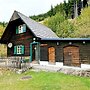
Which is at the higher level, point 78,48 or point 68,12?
point 68,12

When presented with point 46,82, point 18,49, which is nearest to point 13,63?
point 46,82

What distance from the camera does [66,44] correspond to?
25.3 metres

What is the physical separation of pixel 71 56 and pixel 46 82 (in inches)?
340

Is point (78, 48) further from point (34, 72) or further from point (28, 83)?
point (28, 83)

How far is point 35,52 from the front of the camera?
29469 mm

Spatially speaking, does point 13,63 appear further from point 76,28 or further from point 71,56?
point 76,28

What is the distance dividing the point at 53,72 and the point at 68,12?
221 ft

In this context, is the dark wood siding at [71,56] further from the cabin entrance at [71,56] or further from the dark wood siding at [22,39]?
the dark wood siding at [22,39]

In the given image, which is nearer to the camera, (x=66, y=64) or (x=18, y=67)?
(x=18, y=67)

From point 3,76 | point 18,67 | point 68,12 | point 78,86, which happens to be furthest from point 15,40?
point 68,12

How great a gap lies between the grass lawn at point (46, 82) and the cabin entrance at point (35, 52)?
7134 mm

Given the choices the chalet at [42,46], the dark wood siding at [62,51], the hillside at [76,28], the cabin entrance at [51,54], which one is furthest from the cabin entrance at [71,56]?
the hillside at [76,28]

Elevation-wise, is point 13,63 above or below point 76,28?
below

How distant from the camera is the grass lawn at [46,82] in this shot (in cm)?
1576
